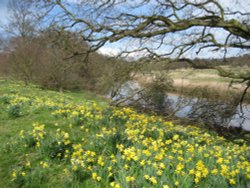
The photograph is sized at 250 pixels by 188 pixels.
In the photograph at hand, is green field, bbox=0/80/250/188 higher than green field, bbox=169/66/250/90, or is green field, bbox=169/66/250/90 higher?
green field, bbox=169/66/250/90

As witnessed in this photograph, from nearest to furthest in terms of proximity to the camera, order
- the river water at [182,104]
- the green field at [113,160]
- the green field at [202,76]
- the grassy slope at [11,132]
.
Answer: the green field at [113,160] < the grassy slope at [11,132] < the green field at [202,76] < the river water at [182,104]

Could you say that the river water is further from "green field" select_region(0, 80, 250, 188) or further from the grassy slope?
"green field" select_region(0, 80, 250, 188)

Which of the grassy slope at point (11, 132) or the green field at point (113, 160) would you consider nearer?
the green field at point (113, 160)

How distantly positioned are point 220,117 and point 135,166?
8.18 meters

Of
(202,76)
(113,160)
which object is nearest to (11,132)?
(113,160)

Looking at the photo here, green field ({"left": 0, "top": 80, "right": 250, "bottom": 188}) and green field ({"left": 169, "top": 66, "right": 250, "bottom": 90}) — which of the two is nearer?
green field ({"left": 0, "top": 80, "right": 250, "bottom": 188})

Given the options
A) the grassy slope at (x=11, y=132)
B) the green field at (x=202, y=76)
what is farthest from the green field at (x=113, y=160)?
the green field at (x=202, y=76)

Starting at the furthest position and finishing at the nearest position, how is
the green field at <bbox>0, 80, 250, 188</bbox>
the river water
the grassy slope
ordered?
the river water
the grassy slope
the green field at <bbox>0, 80, 250, 188</bbox>

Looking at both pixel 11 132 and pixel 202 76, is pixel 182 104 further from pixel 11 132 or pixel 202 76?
pixel 11 132

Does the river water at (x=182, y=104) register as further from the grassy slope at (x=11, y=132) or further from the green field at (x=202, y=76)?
Result: the grassy slope at (x=11, y=132)

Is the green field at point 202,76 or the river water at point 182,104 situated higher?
the green field at point 202,76

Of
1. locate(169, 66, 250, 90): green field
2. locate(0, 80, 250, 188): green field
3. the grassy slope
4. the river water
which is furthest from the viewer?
the river water

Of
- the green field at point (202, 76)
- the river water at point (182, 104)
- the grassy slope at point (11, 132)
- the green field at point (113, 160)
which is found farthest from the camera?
the river water at point (182, 104)

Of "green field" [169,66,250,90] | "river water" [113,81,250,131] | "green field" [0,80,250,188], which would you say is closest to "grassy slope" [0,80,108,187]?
"green field" [0,80,250,188]
